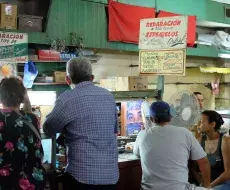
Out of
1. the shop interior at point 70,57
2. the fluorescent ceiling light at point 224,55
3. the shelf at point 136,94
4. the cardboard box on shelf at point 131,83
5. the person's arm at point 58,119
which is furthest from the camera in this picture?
the fluorescent ceiling light at point 224,55

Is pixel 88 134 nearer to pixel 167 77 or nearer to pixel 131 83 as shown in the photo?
pixel 131 83

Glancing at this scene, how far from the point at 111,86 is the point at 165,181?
9.15ft

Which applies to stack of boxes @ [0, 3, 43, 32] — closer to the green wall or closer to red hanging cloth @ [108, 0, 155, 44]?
the green wall

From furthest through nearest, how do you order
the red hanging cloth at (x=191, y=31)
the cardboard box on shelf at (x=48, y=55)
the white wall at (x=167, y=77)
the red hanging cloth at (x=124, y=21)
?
the red hanging cloth at (x=191, y=31) → the white wall at (x=167, y=77) → the red hanging cloth at (x=124, y=21) → the cardboard box on shelf at (x=48, y=55)

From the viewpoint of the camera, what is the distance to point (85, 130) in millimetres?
2832

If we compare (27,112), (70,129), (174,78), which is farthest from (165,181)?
(174,78)

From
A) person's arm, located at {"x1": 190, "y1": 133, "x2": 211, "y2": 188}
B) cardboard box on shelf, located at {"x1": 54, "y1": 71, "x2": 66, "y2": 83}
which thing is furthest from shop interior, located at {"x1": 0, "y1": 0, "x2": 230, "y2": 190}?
person's arm, located at {"x1": 190, "y1": 133, "x2": 211, "y2": 188}

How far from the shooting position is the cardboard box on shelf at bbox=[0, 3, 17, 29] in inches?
186

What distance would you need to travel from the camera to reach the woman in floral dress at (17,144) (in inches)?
103

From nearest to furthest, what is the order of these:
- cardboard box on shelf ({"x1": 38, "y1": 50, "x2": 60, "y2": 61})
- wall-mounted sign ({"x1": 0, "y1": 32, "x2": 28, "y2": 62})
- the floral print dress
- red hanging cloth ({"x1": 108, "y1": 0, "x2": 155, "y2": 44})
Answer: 1. the floral print dress
2. wall-mounted sign ({"x1": 0, "y1": 32, "x2": 28, "y2": 62})
3. cardboard box on shelf ({"x1": 38, "y1": 50, "x2": 60, "y2": 61})
4. red hanging cloth ({"x1": 108, "y1": 0, "x2": 155, "y2": 44})

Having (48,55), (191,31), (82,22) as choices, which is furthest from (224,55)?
(48,55)

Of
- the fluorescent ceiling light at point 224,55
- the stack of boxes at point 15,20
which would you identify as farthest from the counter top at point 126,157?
the fluorescent ceiling light at point 224,55

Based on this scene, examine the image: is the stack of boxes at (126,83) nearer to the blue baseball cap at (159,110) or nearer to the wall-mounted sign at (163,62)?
the wall-mounted sign at (163,62)

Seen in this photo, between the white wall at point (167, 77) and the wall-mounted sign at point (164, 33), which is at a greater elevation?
the wall-mounted sign at point (164, 33)
